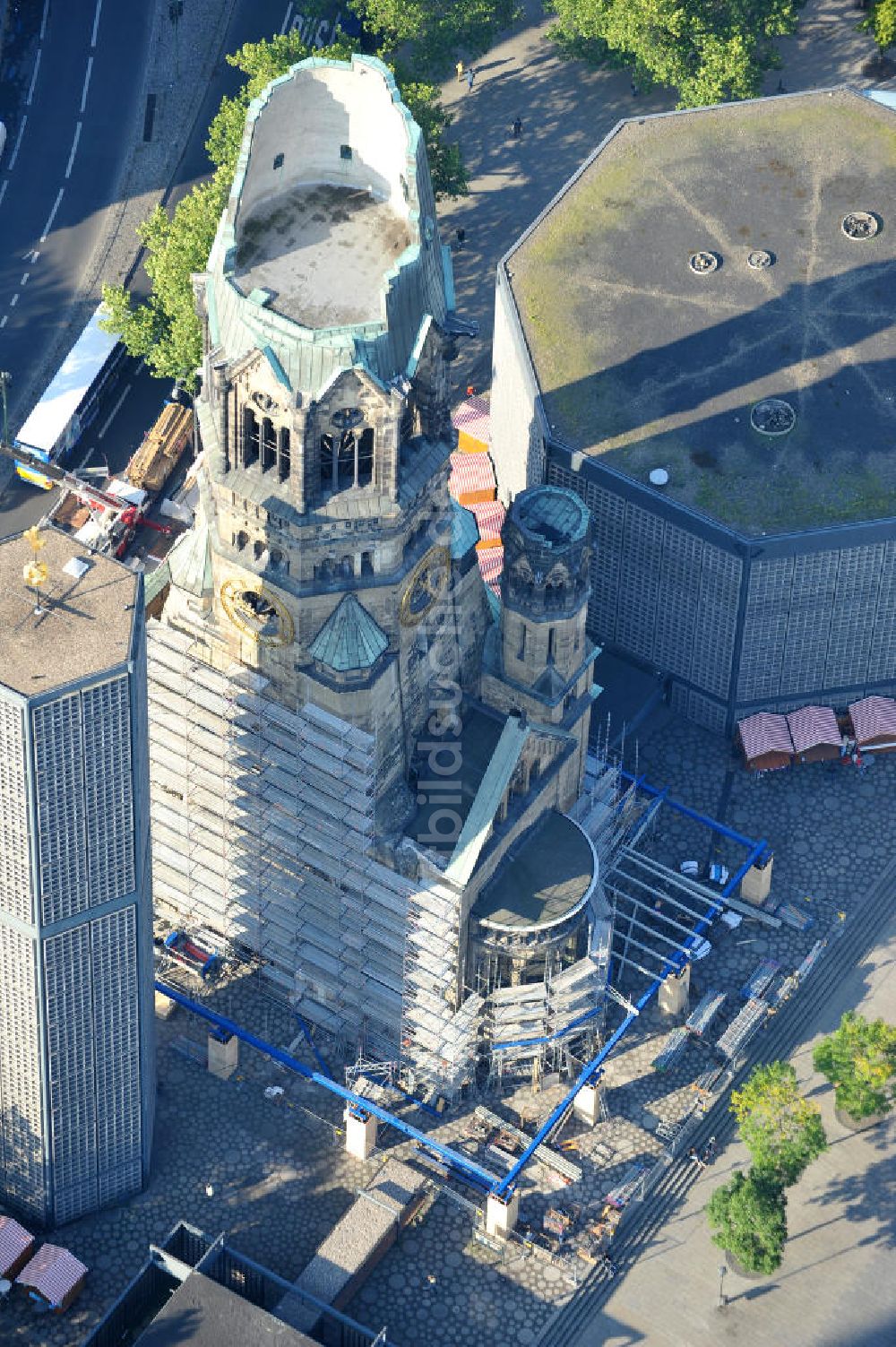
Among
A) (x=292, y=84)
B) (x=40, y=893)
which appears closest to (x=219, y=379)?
(x=292, y=84)

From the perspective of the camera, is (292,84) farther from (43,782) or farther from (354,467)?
(43,782)

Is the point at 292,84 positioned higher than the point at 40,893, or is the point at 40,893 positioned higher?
the point at 292,84

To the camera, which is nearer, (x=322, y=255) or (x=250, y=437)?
(x=322, y=255)

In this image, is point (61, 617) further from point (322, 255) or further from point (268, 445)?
point (322, 255)

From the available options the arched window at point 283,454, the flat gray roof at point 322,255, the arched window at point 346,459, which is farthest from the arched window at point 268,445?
the flat gray roof at point 322,255

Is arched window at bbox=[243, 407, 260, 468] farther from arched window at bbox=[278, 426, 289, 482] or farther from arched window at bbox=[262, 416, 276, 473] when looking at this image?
arched window at bbox=[278, 426, 289, 482]

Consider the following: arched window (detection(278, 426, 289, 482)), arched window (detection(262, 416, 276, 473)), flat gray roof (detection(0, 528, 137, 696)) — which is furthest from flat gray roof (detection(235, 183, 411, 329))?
flat gray roof (detection(0, 528, 137, 696))

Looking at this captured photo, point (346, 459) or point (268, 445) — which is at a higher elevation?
point (268, 445)

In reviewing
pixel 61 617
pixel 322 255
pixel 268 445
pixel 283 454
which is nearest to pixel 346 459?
pixel 283 454
